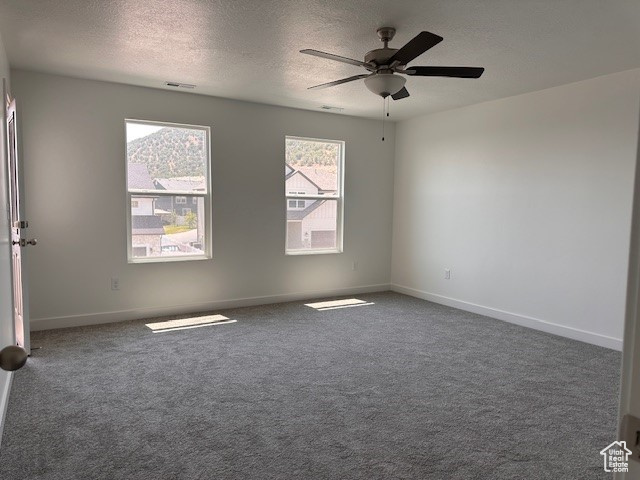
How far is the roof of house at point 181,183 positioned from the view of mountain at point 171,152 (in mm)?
46

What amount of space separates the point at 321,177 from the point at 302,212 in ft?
1.87

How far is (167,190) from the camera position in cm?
508

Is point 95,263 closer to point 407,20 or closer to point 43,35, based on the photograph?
point 43,35

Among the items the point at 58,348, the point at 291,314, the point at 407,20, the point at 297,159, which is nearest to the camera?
the point at 407,20

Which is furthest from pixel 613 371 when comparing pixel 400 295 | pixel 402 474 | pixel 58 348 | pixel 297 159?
pixel 58 348

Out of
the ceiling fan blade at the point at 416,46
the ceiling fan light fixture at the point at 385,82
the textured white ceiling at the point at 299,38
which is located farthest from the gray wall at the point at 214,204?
the ceiling fan blade at the point at 416,46

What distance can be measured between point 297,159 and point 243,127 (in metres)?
0.87

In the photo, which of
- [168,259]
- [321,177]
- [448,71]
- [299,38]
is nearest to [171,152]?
[168,259]

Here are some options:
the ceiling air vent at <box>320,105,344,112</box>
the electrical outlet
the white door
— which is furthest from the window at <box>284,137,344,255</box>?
the electrical outlet

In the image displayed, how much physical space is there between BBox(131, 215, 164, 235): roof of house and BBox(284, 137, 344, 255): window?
163 cm

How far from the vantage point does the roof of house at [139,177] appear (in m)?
4.88

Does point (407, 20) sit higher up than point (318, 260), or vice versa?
point (407, 20)

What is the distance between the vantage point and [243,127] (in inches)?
214

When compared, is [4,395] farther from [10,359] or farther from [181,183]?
[181,183]
